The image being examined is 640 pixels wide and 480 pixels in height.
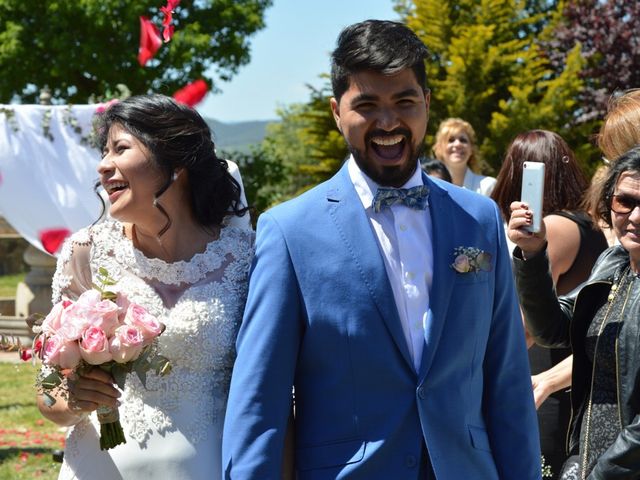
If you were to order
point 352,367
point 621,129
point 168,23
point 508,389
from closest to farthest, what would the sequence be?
1. point 352,367
2. point 508,389
3. point 168,23
4. point 621,129

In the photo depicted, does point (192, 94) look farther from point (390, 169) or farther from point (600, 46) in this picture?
point (600, 46)

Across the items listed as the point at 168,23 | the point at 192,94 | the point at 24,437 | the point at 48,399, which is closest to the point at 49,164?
the point at 24,437

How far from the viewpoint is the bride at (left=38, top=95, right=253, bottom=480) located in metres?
3.32

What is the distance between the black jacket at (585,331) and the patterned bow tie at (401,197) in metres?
0.70

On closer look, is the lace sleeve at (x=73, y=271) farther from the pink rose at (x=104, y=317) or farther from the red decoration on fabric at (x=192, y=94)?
the red decoration on fabric at (x=192, y=94)

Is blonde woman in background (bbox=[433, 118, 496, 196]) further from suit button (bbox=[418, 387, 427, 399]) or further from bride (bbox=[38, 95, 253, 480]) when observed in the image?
suit button (bbox=[418, 387, 427, 399])

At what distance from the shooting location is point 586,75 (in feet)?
67.5

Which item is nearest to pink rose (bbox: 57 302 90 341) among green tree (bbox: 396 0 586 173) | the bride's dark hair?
the bride's dark hair

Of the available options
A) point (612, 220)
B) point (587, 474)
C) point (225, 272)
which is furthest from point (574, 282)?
point (225, 272)

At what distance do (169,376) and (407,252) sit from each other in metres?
0.98

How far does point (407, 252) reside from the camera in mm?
2850

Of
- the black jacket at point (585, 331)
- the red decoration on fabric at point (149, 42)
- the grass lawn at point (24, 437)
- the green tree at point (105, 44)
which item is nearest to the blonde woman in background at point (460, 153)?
the grass lawn at point (24, 437)

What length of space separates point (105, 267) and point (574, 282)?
2042 millimetres

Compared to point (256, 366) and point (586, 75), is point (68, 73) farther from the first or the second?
point (256, 366)
